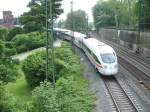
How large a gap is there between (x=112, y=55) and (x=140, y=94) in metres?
8.15

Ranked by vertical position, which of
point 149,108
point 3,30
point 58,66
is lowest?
point 149,108

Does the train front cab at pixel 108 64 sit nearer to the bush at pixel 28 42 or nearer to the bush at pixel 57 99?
the bush at pixel 57 99

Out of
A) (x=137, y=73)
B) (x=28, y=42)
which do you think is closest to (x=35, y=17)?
(x=28, y=42)

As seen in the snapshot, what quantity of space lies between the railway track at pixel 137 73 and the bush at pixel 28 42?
20652 mm

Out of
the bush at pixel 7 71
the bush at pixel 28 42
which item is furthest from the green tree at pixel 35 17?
the bush at pixel 7 71

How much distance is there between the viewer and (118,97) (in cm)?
2775

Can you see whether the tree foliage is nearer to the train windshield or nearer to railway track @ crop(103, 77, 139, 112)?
the train windshield

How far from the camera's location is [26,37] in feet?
204

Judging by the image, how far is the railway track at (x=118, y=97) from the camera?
967 inches

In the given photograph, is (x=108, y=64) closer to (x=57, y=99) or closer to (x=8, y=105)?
(x=57, y=99)

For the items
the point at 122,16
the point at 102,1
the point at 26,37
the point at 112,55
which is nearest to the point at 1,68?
the point at 112,55

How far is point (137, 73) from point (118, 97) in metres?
9.71

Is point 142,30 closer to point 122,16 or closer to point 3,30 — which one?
point 3,30

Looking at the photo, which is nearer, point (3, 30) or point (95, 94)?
point (3, 30)
